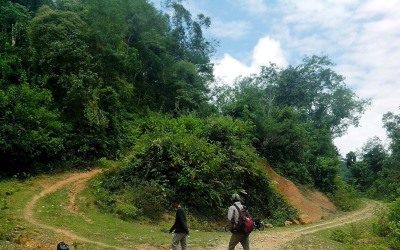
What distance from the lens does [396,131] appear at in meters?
49.4

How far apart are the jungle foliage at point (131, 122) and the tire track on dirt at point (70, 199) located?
1076 millimetres

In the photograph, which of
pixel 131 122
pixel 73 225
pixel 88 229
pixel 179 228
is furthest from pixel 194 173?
pixel 131 122

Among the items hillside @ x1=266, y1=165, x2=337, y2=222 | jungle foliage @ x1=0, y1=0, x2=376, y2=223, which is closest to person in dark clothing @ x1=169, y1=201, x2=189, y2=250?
jungle foliage @ x1=0, y1=0, x2=376, y2=223

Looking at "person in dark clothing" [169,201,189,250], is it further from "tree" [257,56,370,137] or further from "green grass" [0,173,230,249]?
"tree" [257,56,370,137]

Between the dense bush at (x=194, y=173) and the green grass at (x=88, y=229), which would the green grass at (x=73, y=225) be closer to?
the green grass at (x=88, y=229)

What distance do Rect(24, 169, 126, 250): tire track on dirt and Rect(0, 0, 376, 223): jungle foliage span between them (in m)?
1.08

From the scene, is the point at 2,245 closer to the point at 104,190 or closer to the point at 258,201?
the point at 104,190

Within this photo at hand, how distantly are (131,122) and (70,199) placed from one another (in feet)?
45.3

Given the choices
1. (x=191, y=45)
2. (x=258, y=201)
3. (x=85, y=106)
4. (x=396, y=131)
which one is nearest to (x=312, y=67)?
(x=396, y=131)

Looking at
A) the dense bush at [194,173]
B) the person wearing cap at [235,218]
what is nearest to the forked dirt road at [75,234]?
the dense bush at [194,173]

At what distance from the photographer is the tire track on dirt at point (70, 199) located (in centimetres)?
1264

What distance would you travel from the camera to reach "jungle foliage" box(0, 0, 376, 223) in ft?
65.9

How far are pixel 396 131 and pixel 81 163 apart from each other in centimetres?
3994

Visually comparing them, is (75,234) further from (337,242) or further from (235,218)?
(337,242)
